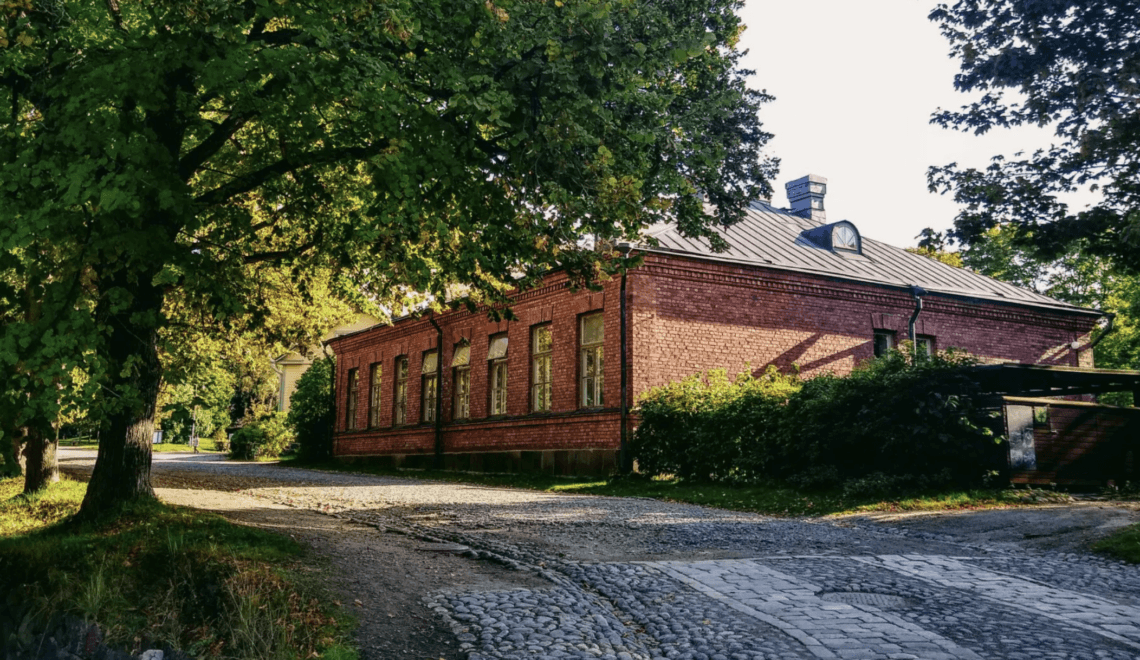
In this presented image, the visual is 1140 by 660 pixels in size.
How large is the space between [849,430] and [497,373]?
38.2 feet

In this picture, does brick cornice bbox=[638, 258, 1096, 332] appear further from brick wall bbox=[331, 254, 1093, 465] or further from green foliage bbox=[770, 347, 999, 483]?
green foliage bbox=[770, 347, 999, 483]

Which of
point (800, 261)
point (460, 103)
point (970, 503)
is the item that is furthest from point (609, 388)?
point (460, 103)

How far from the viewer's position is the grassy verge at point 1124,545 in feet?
27.4

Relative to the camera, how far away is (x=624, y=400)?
18.7 m

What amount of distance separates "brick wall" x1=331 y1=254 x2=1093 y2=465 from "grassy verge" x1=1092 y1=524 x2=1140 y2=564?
10644 mm

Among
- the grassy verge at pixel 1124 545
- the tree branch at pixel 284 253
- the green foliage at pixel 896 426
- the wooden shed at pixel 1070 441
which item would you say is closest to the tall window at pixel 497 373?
the green foliage at pixel 896 426

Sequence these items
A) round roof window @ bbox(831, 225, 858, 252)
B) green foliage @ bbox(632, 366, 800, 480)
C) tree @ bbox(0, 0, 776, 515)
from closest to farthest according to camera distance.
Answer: tree @ bbox(0, 0, 776, 515)
green foliage @ bbox(632, 366, 800, 480)
round roof window @ bbox(831, 225, 858, 252)

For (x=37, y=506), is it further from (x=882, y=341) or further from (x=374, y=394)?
(x=374, y=394)

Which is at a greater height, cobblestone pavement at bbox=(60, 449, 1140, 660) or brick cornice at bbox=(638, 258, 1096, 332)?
brick cornice at bbox=(638, 258, 1096, 332)

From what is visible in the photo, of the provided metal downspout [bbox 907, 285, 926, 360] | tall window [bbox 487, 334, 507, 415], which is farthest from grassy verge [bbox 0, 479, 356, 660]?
metal downspout [bbox 907, 285, 926, 360]

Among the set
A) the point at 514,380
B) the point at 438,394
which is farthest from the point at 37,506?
the point at 438,394

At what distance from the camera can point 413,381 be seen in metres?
27.9

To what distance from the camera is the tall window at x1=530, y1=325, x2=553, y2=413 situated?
853 inches

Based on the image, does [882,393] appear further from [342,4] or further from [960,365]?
[342,4]
